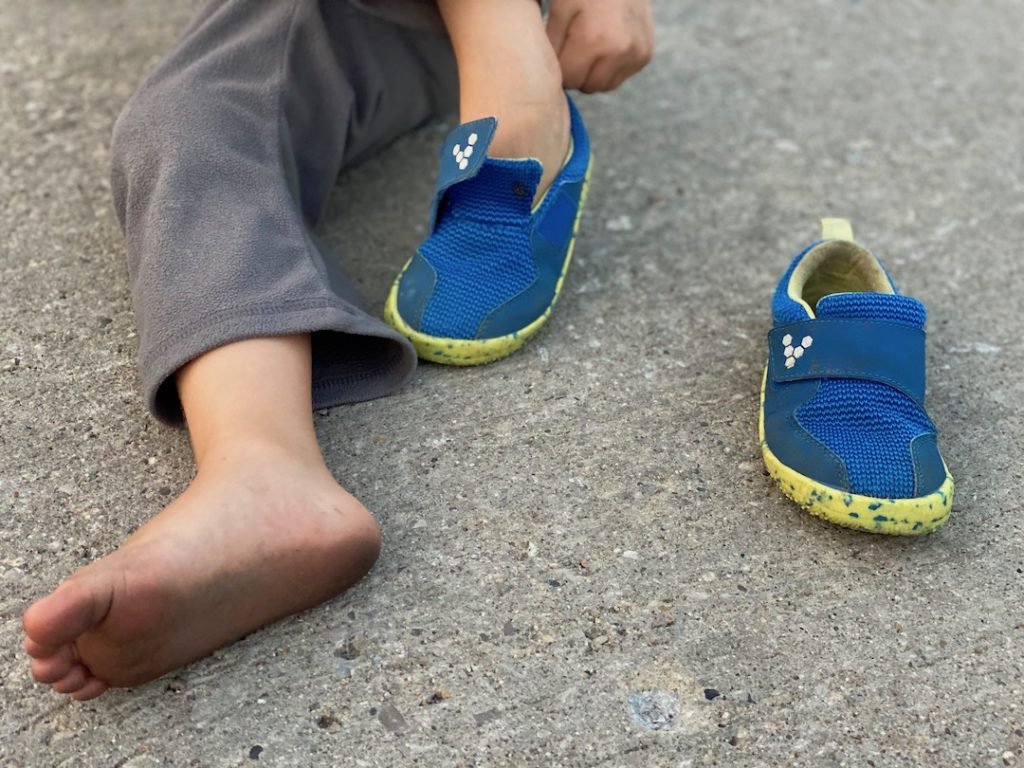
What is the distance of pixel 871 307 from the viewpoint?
1174 millimetres

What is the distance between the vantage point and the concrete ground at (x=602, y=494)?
0.97 metres

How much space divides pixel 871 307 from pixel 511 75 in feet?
1.71

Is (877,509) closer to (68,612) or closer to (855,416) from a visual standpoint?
(855,416)

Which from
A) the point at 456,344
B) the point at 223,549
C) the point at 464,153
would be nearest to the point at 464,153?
the point at 464,153

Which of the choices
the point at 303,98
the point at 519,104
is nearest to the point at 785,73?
the point at 519,104

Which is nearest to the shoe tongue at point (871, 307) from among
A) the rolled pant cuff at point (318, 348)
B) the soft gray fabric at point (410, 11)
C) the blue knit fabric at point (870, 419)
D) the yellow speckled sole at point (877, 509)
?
the blue knit fabric at point (870, 419)

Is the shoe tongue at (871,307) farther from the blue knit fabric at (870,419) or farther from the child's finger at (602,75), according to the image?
the child's finger at (602,75)

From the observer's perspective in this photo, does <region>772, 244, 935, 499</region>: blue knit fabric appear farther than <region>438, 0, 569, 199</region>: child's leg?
No

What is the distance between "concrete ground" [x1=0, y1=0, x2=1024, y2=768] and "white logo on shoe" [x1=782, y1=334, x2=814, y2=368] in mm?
115

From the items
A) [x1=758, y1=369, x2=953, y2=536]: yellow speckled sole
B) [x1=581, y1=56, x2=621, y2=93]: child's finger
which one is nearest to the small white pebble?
[x1=581, y1=56, x2=621, y2=93]: child's finger

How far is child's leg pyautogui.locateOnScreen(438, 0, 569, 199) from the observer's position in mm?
1355

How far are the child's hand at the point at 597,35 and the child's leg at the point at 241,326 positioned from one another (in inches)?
6.9

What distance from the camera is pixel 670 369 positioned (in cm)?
138

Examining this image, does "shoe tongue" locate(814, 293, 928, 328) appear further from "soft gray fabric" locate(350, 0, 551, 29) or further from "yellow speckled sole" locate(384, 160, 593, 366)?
"soft gray fabric" locate(350, 0, 551, 29)
